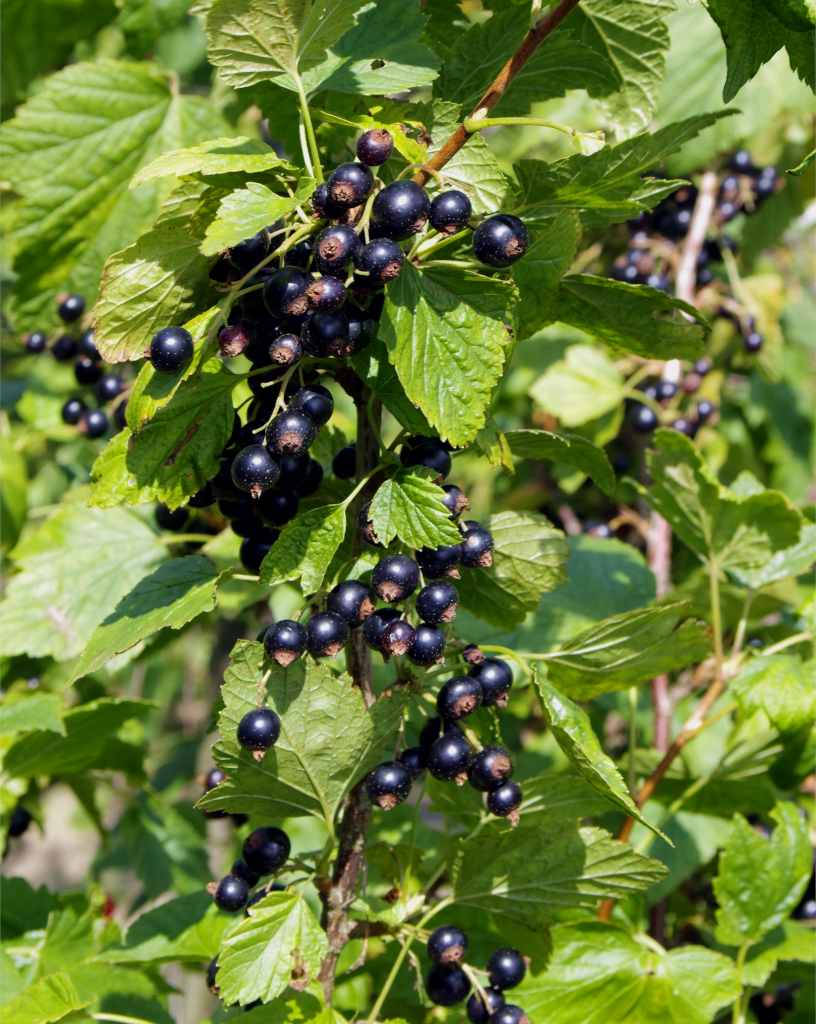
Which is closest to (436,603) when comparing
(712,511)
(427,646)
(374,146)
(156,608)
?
(427,646)

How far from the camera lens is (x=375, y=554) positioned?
116 cm

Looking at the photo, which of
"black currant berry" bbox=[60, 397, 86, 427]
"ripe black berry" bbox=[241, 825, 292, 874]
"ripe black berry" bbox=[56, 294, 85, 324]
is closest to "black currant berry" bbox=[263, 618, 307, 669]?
"ripe black berry" bbox=[241, 825, 292, 874]

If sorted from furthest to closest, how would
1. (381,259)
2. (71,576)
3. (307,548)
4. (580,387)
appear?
1. (580,387)
2. (71,576)
3. (307,548)
4. (381,259)

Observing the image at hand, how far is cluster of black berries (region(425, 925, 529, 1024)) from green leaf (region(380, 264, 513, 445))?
0.52 meters

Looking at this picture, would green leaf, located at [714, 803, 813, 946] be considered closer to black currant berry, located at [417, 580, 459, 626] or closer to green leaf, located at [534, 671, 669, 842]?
green leaf, located at [534, 671, 669, 842]

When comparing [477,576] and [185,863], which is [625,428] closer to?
[185,863]

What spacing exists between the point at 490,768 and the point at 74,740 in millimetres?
864

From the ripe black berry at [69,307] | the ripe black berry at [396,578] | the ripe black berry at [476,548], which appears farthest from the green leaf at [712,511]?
the ripe black berry at [69,307]

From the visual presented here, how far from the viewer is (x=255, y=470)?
106 centimetres

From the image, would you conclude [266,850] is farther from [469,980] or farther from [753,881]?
[753,881]

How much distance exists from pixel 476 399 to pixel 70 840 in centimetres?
680

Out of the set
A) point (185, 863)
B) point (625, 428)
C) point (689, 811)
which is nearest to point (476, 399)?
point (689, 811)

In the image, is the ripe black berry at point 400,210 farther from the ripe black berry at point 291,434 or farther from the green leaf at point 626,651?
the green leaf at point 626,651

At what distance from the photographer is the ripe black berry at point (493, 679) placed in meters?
1.17
